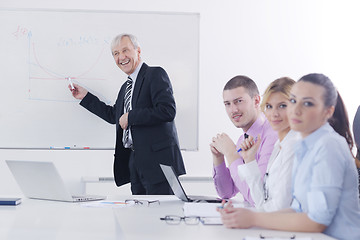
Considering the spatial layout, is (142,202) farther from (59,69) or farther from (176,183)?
(59,69)

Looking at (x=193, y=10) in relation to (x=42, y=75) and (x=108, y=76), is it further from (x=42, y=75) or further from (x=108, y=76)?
(x=42, y=75)

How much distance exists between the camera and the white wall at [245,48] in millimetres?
3871

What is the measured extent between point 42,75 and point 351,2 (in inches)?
102

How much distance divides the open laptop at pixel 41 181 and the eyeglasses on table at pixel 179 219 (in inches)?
24.3

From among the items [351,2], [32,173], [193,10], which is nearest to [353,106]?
A: [351,2]

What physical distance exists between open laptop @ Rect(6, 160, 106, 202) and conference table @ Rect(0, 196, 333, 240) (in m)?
0.05

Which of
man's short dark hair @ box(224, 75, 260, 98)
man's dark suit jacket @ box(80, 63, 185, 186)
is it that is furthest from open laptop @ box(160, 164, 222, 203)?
man's dark suit jacket @ box(80, 63, 185, 186)

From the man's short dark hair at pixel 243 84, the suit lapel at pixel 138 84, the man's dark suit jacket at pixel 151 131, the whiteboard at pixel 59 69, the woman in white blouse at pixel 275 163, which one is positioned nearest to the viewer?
the woman in white blouse at pixel 275 163

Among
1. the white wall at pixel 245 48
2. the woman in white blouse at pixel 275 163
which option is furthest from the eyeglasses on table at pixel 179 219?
the white wall at pixel 245 48

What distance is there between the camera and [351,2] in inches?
162

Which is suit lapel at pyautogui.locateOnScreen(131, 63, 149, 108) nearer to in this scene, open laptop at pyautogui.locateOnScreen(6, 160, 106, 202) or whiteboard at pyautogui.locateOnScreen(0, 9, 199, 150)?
whiteboard at pyautogui.locateOnScreen(0, 9, 199, 150)

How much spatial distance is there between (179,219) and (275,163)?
430 mm

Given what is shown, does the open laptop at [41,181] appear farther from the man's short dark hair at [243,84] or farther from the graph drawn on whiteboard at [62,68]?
the graph drawn on whiteboard at [62,68]

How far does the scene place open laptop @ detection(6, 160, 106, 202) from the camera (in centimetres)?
218
